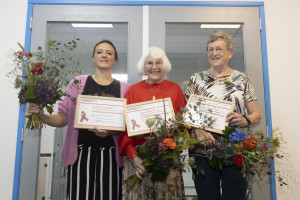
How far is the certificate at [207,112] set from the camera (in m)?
1.75

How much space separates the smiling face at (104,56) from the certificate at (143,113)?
476 mm

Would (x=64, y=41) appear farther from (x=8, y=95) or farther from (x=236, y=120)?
(x=236, y=120)

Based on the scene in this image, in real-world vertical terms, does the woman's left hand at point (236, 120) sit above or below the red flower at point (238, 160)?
above

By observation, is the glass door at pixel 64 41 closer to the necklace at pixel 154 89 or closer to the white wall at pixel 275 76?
the white wall at pixel 275 76

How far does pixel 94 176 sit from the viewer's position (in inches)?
75.8

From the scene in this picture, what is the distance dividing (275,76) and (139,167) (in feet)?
5.07

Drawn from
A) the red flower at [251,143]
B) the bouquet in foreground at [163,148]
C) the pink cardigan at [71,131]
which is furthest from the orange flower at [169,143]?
the pink cardigan at [71,131]

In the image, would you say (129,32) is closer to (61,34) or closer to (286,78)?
(61,34)

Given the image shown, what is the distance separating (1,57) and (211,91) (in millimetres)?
1856

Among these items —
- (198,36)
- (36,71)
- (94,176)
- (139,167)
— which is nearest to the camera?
(139,167)

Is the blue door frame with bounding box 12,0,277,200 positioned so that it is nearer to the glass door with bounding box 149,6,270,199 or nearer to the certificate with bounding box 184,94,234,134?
the glass door with bounding box 149,6,270,199

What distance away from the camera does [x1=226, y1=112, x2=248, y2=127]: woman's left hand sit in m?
1.74

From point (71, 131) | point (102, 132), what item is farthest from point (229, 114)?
point (71, 131)

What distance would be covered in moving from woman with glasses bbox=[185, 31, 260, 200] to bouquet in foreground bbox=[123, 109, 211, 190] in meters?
0.13
